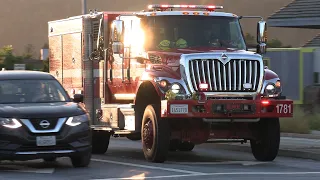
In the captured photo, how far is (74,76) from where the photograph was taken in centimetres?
1950

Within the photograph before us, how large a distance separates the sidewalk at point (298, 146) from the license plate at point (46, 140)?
5.38 metres

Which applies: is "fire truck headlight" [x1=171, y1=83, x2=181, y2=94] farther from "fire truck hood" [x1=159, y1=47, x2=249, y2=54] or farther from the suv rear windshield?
the suv rear windshield

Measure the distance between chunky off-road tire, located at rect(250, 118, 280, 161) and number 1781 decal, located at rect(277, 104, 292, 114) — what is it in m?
0.59

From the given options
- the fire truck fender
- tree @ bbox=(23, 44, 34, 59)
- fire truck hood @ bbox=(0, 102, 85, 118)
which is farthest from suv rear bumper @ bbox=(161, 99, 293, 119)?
tree @ bbox=(23, 44, 34, 59)

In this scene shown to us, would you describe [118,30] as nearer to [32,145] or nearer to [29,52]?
[32,145]

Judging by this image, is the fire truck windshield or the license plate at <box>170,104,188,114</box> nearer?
the license plate at <box>170,104,188,114</box>

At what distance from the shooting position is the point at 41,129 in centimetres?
1413

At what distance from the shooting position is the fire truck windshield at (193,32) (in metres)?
16.6

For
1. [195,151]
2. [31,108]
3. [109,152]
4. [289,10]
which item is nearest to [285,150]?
[195,151]

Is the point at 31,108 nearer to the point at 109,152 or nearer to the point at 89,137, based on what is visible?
the point at 89,137

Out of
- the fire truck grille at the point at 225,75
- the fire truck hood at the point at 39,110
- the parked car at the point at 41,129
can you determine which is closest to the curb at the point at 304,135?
the fire truck grille at the point at 225,75

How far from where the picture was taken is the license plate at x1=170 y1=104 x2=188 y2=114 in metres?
14.9

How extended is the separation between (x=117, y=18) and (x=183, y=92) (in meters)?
2.50

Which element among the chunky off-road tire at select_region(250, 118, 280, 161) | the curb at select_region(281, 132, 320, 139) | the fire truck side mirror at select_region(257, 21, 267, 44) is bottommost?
the curb at select_region(281, 132, 320, 139)
